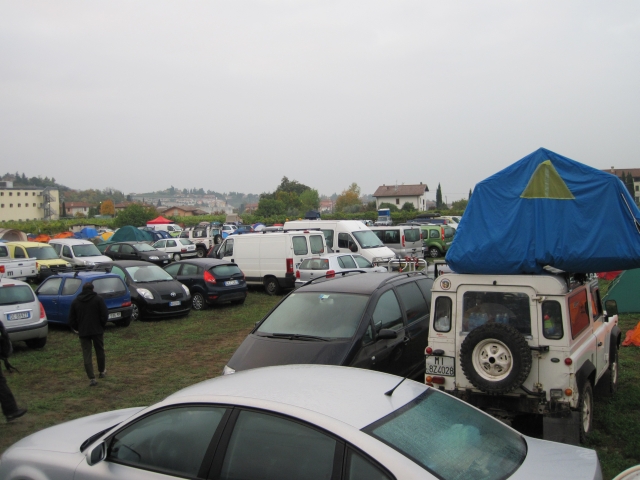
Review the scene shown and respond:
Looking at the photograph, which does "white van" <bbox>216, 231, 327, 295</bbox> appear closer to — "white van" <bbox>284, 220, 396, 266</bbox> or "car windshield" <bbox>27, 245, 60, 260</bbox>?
"white van" <bbox>284, 220, 396, 266</bbox>

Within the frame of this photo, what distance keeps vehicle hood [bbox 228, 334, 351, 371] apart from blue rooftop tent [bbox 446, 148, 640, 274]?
164 centimetres

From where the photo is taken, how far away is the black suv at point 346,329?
649 centimetres

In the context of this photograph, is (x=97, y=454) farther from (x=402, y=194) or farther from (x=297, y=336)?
(x=402, y=194)

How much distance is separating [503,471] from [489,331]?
7.82 feet

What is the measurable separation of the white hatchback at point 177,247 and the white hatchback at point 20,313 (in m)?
20.4

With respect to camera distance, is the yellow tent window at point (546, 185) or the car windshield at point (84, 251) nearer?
the yellow tent window at point (546, 185)

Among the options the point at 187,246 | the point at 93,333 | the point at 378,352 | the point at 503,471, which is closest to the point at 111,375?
the point at 93,333

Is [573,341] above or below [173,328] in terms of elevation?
above

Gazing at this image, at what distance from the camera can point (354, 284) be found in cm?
770

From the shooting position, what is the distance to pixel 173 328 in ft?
45.5

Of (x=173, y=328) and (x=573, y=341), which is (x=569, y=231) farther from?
(x=173, y=328)

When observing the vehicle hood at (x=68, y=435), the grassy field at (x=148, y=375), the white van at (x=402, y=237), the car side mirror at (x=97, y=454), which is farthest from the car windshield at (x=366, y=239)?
the car side mirror at (x=97, y=454)

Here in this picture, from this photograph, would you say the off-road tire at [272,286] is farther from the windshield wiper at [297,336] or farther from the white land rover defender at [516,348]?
the white land rover defender at [516,348]

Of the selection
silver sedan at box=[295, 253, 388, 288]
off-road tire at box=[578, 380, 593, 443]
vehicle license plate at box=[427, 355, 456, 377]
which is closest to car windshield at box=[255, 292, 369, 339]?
vehicle license plate at box=[427, 355, 456, 377]
